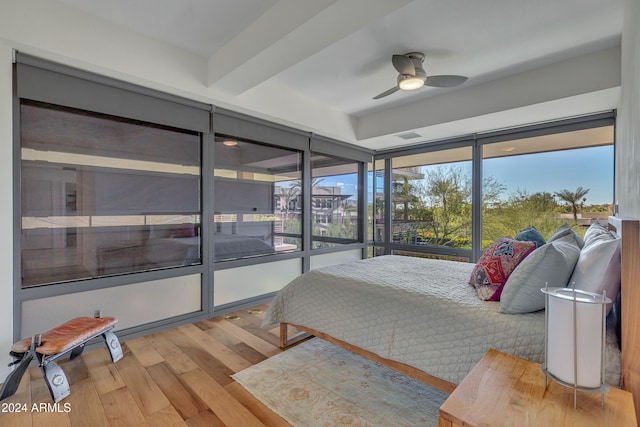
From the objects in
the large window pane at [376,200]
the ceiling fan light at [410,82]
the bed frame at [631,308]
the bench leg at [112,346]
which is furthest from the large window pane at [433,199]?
the bench leg at [112,346]

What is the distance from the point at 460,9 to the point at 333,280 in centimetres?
219

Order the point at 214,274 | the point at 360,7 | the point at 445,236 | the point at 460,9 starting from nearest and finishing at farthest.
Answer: the point at 360,7 < the point at 460,9 < the point at 214,274 < the point at 445,236

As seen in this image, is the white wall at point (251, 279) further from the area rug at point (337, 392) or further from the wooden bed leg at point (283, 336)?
the area rug at point (337, 392)

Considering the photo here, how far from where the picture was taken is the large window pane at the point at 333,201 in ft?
15.2

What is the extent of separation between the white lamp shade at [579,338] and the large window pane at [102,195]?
308 centimetres

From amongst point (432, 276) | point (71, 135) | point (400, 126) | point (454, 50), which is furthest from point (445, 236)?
point (71, 135)

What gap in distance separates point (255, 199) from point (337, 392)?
8.04ft

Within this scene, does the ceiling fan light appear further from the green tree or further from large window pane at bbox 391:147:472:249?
the green tree

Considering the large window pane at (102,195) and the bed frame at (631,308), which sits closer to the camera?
the bed frame at (631,308)

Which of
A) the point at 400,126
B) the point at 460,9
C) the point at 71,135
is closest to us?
the point at 460,9

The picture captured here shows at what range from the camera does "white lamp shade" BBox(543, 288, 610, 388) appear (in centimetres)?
106

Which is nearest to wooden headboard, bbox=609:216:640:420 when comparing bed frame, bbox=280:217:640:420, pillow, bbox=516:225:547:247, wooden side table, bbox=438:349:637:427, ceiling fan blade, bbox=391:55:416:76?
bed frame, bbox=280:217:640:420

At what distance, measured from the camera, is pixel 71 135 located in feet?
8.16

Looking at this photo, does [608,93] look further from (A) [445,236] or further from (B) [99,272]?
(B) [99,272]
